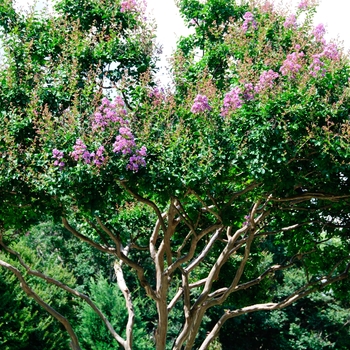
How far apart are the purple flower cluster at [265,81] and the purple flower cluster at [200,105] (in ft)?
2.16

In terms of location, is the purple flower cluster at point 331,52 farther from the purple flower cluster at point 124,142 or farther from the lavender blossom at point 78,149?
the lavender blossom at point 78,149

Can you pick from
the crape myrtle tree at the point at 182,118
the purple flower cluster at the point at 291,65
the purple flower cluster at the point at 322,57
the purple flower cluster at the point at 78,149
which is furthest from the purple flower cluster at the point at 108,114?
the purple flower cluster at the point at 322,57

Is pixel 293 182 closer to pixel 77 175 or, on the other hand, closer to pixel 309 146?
pixel 309 146

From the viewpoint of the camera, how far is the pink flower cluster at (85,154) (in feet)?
24.3

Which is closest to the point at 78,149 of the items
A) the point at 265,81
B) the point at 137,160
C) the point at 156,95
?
the point at 137,160

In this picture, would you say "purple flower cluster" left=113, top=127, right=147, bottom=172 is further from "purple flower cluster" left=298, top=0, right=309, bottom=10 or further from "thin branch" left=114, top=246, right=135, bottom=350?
"thin branch" left=114, top=246, right=135, bottom=350

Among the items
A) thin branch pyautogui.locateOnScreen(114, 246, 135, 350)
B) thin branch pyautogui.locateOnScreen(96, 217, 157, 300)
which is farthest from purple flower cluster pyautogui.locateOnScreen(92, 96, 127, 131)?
thin branch pyautogui.locateOnScreen(114, 246, 135, 350)

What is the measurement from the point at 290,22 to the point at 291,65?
151cm

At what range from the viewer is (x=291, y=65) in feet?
25.3

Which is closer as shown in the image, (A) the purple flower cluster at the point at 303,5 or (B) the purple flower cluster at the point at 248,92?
(B) the purple flower cluster at the point at 248,92

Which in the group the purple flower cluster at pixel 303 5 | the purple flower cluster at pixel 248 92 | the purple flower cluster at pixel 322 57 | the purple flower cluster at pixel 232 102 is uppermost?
the purple flower cluster at pixel 303 5

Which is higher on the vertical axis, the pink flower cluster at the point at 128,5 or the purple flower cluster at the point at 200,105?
the pink flower cluster at the point at 128,5

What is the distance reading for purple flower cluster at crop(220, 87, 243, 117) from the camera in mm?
7711

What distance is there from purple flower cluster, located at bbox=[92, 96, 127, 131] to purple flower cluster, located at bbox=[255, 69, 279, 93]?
1.75m
